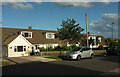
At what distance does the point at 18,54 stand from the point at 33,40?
5.41 meters

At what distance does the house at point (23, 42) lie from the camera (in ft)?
76.7

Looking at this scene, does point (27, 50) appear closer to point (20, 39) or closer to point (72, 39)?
point (20, 39)

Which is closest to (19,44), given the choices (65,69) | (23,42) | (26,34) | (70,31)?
(23,42)

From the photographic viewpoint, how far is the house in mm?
23391

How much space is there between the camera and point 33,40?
28484mm

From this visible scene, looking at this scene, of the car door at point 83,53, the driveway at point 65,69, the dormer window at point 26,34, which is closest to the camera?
the driveway at point 65,69

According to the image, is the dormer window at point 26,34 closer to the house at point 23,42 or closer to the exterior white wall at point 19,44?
the house at point 23,42

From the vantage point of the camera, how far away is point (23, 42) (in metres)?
24.5

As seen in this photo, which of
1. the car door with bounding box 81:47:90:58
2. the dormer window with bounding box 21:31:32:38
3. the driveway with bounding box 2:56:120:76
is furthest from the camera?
the dormer window with bounding box 21:31:32:38

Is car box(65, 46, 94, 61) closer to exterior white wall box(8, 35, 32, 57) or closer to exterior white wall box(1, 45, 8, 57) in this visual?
exterior white wall box(8, 35, 32, 57)

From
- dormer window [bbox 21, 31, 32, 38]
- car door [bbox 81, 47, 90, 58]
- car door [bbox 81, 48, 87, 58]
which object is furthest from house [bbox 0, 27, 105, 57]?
car door [bbox 81, 48, 87, 58]

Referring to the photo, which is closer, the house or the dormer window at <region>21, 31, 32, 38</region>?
the house

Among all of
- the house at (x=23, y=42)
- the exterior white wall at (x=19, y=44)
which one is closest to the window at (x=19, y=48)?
the house at (x=23, y=42)

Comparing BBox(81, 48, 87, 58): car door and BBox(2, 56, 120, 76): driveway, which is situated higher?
BBox(81, 48, 87, 58): car door
